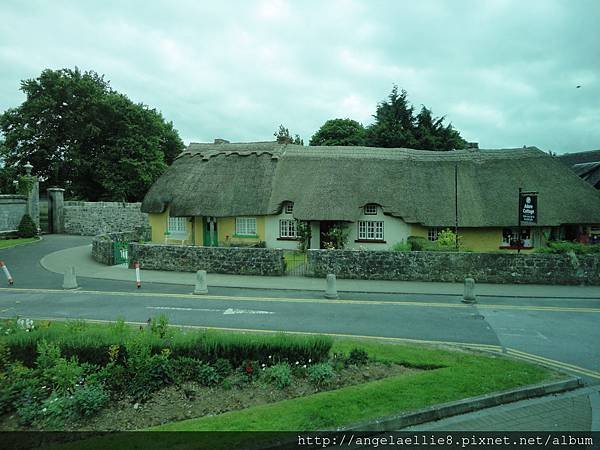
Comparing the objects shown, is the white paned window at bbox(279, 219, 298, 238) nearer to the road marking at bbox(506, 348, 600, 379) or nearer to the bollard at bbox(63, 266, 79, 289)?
the bollard at bbox(63, 266, 79, 289)

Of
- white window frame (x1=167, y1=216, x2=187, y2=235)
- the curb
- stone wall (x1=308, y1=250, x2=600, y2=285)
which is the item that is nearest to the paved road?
the curb

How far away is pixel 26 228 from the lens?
3488 cm

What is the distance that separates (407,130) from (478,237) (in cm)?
2301

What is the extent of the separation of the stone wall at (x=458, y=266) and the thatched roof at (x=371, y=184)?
5246 mm

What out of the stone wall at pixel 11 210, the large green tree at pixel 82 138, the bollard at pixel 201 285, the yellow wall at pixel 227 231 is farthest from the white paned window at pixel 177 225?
the large green tree at pixel 82 138

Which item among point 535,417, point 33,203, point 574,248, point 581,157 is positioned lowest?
point 535,417

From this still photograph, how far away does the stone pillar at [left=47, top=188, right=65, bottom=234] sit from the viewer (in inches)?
1553

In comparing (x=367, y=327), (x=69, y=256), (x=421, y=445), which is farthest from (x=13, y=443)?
(x=69, y=256)

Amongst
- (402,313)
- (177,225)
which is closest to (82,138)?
(177,225)

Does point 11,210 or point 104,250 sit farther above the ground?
point 11,210

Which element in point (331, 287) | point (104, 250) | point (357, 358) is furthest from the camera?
point (104, 250)

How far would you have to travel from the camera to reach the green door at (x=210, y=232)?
28987 mm

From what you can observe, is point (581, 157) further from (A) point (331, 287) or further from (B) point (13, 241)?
(B) point (13, 241)

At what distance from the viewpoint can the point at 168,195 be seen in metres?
28.7
